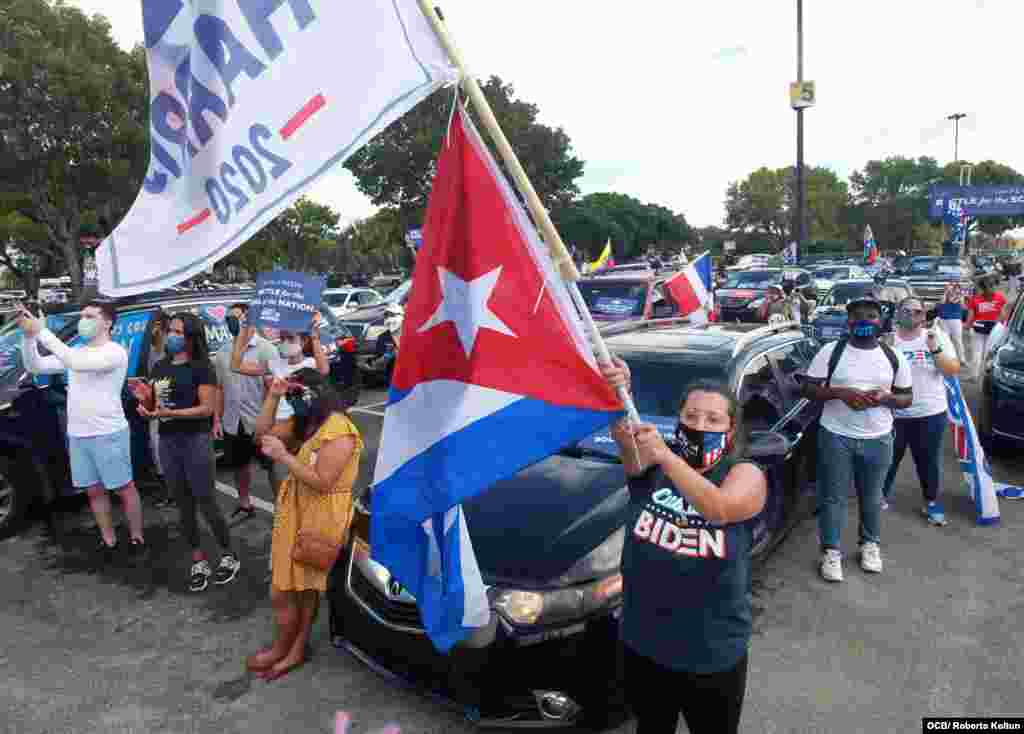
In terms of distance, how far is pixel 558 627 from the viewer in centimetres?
272

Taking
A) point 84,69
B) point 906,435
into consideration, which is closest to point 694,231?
point 84,69

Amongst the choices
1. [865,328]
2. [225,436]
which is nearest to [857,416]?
[865,328]

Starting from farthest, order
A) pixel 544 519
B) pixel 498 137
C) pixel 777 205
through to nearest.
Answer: pixel 777 205
pixel 544 519
pixel 498 137

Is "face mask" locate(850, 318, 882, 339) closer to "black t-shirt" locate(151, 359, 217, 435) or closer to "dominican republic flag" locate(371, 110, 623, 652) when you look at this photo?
"dominican republic flag" locate(371, 110, 623, 652)

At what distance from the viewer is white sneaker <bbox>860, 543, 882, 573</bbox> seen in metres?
4.52

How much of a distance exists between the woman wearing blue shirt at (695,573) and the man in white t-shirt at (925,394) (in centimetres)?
365

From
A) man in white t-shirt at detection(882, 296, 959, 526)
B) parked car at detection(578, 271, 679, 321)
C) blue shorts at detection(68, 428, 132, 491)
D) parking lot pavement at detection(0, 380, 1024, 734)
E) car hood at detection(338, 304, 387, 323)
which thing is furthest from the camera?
car hood at detection(338, 304, 387, 323)

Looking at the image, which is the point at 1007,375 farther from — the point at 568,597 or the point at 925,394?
the point at 568,597

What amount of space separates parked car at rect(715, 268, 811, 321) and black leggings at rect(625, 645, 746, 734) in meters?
14.4

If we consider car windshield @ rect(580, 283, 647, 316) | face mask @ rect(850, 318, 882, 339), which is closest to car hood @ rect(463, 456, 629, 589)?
face mask @ rect(850, 318, 882, 339)

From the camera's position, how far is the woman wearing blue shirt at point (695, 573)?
206 cm

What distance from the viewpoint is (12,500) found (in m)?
5.40

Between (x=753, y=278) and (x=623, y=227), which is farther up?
(x=623, y=227)

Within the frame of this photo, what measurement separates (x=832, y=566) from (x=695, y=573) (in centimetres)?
286
